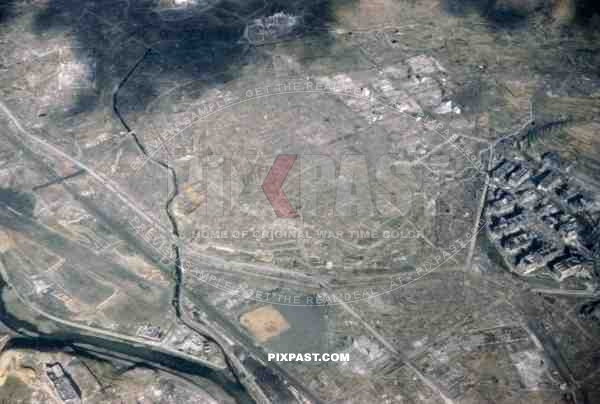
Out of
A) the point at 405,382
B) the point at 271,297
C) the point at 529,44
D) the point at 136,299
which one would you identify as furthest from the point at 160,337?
the point at 529,44

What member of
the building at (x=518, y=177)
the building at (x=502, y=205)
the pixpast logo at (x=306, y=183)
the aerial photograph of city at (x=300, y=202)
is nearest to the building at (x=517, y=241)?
the aerial photograph of city at (x=300, y=202)

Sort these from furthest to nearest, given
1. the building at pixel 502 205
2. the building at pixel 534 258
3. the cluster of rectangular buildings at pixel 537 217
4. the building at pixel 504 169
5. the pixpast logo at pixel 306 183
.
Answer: the building at pixel 504 169 → the pixpast logo at pixel 306 183 → the building at pixel 502 205 → the cluster of rectangular buildings at pixel 537 217 → the building at pixel 534 258

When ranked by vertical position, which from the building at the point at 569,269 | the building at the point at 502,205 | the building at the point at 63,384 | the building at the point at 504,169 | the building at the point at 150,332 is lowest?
the building at the point at 150,332

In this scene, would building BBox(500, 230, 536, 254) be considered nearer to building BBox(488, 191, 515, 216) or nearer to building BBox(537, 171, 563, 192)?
building BBox(488, 191, 515, 216)

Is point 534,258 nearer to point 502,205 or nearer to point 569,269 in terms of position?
point 569,269

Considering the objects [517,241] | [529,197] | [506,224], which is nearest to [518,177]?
[529,197]

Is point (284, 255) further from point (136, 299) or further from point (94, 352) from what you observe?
point (94, 352)

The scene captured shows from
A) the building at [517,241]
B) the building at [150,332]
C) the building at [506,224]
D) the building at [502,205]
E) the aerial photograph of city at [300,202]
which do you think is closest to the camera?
the aerial photograph of city at [300,202]

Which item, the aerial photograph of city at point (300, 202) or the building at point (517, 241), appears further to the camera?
the building at point (517, 241)

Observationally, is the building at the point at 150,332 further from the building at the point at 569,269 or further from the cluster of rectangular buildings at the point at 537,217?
the building at the point at 569,269
